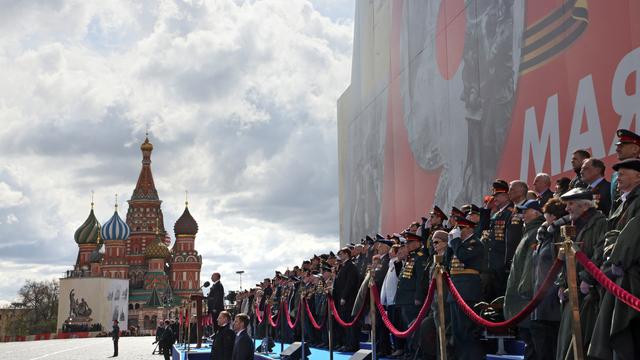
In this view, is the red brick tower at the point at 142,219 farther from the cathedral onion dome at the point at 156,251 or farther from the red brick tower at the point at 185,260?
the red brick tower at the point at 185,260

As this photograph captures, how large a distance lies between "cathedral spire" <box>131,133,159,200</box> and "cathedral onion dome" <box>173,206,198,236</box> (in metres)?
5.07

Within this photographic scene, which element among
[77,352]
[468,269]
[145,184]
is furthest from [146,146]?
[468,269]

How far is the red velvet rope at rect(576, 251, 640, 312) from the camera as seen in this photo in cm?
434

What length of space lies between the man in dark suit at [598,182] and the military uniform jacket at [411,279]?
8.93ft

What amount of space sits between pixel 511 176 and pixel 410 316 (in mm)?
4774

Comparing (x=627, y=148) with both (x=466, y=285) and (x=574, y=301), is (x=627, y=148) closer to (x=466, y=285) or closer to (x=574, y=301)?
(x=574, y=301)

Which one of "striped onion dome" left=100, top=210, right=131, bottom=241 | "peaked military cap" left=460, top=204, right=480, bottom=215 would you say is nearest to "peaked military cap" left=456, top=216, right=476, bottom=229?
"peaked military cap" left=460, top=204, right=480, bottom=215

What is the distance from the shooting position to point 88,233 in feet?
309

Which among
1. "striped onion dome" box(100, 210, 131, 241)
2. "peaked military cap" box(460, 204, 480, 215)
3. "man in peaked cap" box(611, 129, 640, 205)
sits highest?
"striped onion dome" box(100, 210, 131, 241)

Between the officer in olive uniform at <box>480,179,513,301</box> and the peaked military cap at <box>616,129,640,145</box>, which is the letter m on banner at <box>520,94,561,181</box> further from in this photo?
the peaked military cap at <box>616,129,640,145</box>

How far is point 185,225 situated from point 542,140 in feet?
274

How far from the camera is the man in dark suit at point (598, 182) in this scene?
19.6 ft

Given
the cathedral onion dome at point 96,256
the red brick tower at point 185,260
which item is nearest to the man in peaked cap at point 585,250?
the red brick tower at point 185,260

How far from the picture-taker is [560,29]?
36.5 ft
